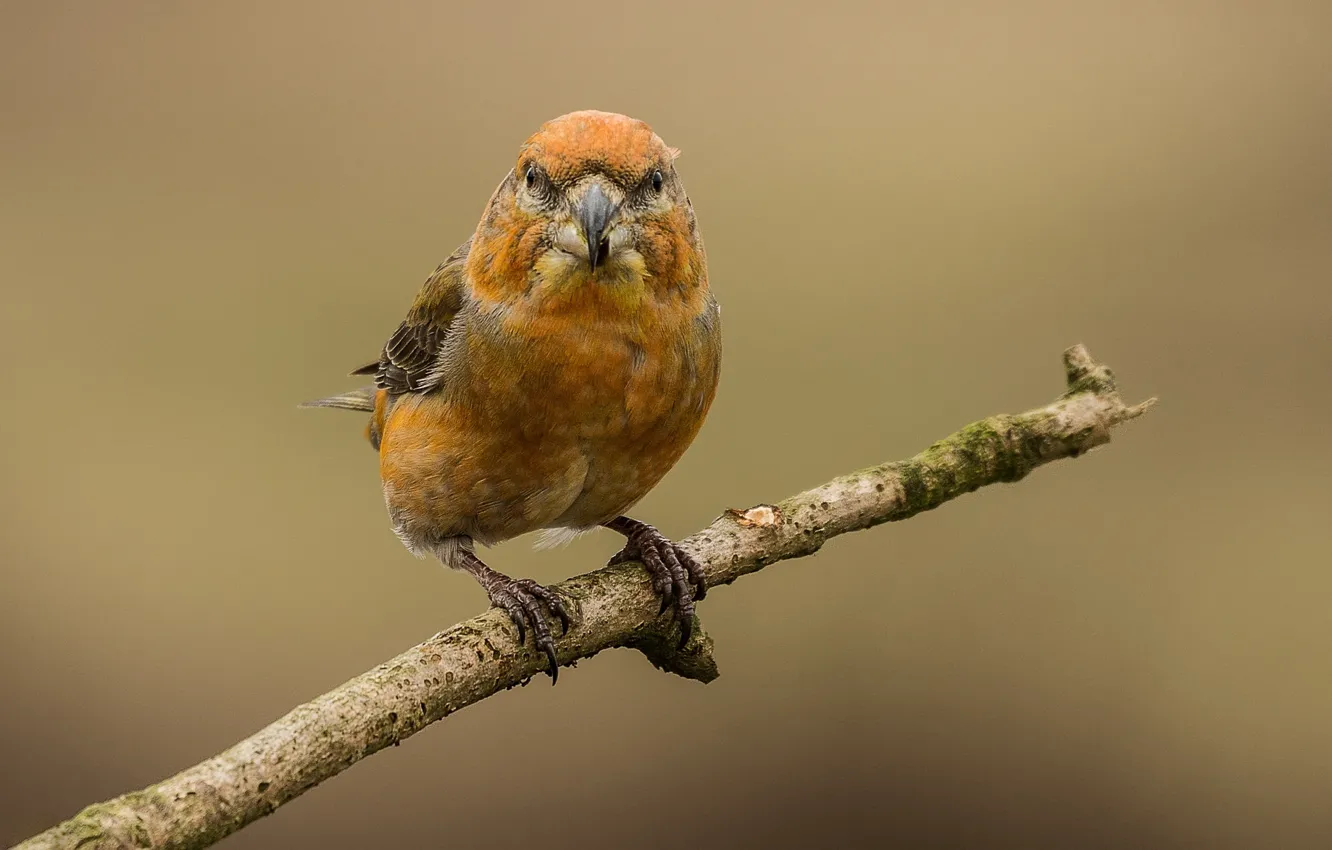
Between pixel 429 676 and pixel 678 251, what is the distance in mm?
1514

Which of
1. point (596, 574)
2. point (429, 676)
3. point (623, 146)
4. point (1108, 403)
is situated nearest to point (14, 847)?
point (429, 676)

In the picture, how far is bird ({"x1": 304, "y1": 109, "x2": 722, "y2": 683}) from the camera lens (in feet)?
12.6

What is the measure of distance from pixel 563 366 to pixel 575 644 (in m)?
0.86

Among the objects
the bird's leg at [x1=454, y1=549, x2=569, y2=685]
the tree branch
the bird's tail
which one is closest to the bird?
the bird's leg at [x1=454, y1=549, x2=569, y2=685]

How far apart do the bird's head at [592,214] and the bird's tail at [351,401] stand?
1564 mm

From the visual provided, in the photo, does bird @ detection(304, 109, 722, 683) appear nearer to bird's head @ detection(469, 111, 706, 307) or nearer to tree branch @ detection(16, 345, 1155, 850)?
bird's head @ detection(469, 111, 706, 307)

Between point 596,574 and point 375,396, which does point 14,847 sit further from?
point 375,396

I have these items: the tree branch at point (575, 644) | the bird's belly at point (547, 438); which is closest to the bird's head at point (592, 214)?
the bird's belly at point (547, 438)

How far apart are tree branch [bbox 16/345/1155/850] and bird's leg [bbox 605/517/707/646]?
36 mm

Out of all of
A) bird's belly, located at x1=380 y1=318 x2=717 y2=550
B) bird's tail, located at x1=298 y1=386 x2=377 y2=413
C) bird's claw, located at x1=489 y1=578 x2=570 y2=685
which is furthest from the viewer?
bird's tail, located at x1=298 y1=386 x2=377 y2=413

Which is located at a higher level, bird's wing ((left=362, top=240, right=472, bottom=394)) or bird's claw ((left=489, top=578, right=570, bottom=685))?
bird's wing ((left=362, top=240, right=472, bottom=394))

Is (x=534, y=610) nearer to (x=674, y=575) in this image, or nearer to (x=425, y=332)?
(x=674, y=575)

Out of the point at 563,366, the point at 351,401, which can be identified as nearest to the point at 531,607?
the point at 563,366

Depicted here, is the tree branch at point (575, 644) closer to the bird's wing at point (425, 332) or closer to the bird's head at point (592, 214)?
the bird's head at point (592, 214)
